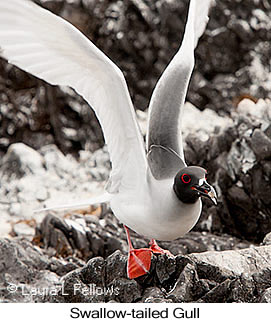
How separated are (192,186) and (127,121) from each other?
1.78 ft

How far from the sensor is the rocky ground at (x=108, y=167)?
11.1 ft

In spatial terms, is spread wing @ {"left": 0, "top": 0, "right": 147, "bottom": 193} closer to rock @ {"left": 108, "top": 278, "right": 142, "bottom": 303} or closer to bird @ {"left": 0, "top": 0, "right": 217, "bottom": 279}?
bird @ {"left": 0, "top": 0, "right": 217, "bottom": 279}

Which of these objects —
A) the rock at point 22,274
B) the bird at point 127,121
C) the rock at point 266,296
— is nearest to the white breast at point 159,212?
the bird at point 127,121

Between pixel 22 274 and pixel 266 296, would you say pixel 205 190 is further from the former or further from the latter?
pixel 22 274

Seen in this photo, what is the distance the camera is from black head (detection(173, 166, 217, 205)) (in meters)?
3.04

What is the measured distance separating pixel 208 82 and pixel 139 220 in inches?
220

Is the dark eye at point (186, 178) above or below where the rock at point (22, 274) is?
above

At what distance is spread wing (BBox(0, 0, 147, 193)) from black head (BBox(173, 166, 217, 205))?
1.33ft

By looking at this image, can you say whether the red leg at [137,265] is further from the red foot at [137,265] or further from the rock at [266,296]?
the rock at [266,296]

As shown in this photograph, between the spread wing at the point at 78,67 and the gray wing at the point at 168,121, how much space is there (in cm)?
11

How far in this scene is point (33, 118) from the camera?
343 inches

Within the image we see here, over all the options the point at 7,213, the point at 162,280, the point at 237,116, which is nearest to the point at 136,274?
the point at 162,280

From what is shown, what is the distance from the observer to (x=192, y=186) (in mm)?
3047
